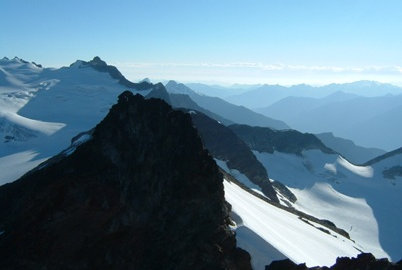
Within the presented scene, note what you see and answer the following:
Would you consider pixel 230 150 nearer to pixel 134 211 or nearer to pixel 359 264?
pixel 134 211

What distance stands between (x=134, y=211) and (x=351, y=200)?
153 meters

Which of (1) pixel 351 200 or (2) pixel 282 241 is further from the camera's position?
(1) pixel 351 200

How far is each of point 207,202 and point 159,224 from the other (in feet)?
12.8

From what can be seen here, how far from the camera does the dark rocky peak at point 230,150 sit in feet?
444

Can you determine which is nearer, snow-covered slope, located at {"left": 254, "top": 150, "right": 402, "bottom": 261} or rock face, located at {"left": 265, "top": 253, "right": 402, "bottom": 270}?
rock face, located at {"left": 265, "top": 253, "right": 402, "bottom": 270}

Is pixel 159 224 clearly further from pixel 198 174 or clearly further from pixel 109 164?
pixel 109 164

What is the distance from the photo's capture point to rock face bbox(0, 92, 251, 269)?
34.5m

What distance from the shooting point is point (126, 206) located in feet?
123

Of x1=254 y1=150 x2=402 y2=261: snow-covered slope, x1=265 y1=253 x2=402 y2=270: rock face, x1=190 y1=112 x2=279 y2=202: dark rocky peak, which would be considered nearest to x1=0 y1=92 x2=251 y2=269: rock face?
x1=265 y1=253 x2=402 y2=270: rock face

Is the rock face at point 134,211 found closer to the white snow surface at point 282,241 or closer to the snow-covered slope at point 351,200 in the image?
the white snow surface at point 282,241

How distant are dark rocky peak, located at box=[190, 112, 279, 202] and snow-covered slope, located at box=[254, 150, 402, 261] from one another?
17.0m

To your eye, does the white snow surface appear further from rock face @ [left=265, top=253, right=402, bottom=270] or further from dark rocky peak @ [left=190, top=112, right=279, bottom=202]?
dark rocky peak @ [left=190, top=112, right=279, bottom=202]

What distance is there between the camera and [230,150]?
14488 cm

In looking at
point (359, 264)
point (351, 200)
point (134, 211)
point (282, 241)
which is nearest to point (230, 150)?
point (351, 200)
